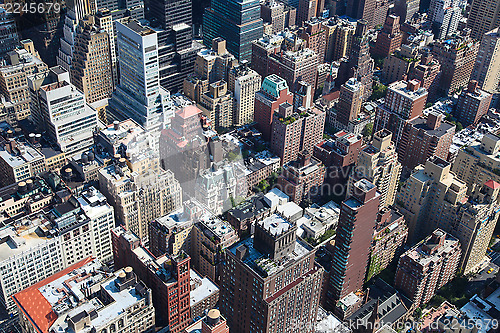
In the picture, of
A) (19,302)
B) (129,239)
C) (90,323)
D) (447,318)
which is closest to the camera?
(90,323)

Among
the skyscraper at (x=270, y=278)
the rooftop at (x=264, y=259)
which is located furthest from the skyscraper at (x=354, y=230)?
the rooftop at (x=264, y=259)

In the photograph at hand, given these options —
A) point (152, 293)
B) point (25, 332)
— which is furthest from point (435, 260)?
point (25, 332)

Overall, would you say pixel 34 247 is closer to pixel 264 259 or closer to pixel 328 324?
pixel 264 259

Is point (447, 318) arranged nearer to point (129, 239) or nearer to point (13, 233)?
point (129, 239)

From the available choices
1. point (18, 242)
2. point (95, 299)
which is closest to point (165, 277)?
point (95, 299)

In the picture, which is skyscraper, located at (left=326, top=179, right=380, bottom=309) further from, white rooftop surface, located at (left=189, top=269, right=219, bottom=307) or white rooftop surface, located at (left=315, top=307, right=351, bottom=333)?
white rooftop surface, located at (left=189, top=269, right=219, bottom=307)

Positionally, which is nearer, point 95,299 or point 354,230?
point 95,299
